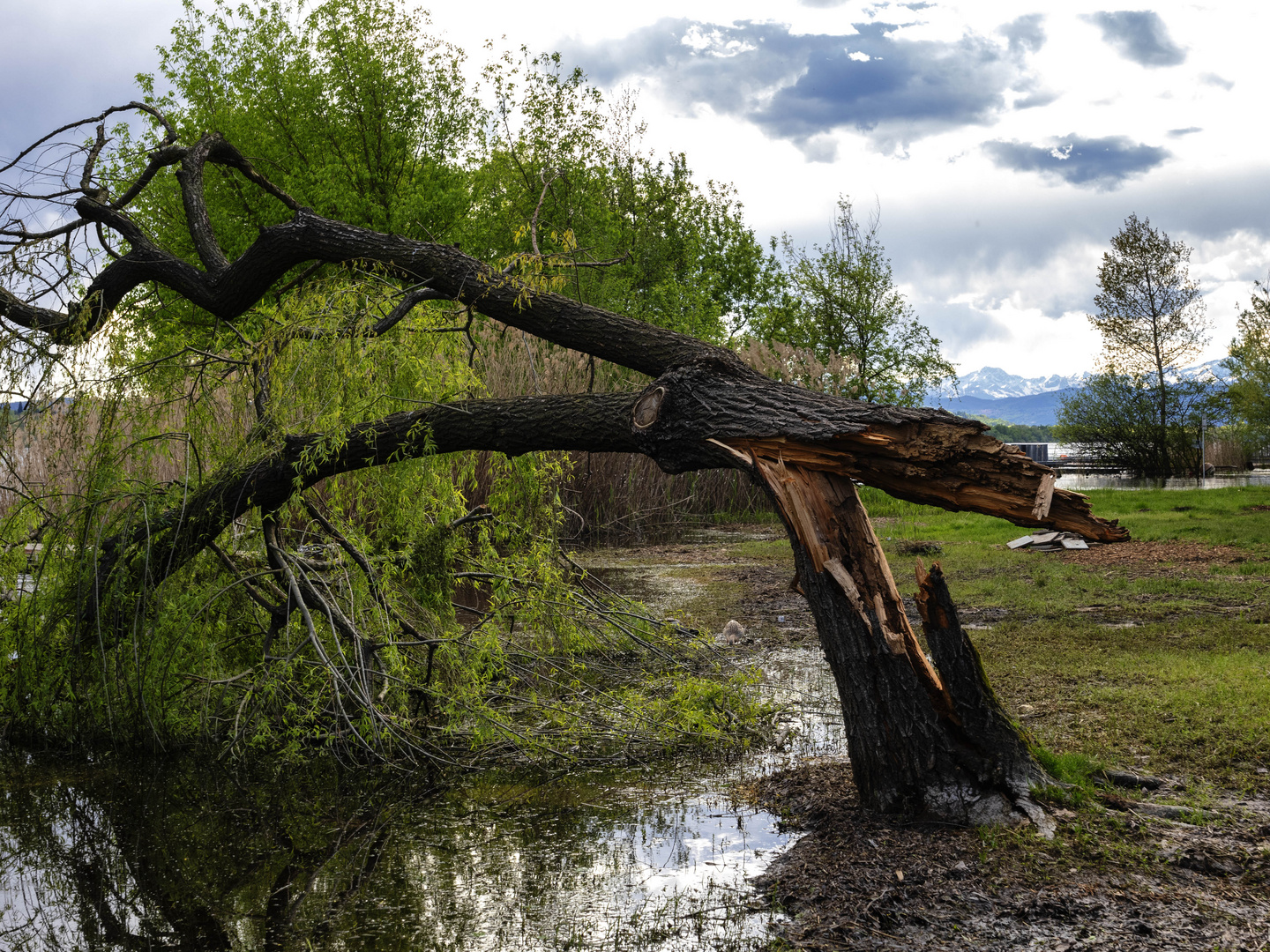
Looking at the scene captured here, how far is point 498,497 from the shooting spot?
5.75m

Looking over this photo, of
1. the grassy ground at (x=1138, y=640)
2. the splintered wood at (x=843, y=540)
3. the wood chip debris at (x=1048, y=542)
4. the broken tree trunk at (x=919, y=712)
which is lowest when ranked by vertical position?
the grassy ground at (x=1138, y=640)

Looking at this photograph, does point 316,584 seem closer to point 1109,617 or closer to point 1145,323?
point 1109,617

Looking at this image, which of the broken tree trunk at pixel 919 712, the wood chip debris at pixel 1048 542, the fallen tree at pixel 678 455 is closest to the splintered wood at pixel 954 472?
the fallen tree at pixel 678 455

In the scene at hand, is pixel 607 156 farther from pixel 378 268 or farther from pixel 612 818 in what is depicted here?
pixel 612 818

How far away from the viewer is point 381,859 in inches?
141

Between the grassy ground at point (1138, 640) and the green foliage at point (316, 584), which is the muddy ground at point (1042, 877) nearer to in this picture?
the grassy ground at point (1138, 640)

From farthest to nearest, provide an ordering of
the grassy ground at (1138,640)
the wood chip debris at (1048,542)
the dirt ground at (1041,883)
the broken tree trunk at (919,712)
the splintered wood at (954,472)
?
1. the wood chip debris at (1048,542)
2. the grassy ground at (1138,640)
3. the broken tree trunk at (919,712)
4. the splintered wood at (954,472)
5. the dirt ground at (1041,883)

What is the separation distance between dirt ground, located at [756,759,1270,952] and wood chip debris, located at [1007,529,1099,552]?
8852 mm

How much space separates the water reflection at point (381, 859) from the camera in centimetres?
298

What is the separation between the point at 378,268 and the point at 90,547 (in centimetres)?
228

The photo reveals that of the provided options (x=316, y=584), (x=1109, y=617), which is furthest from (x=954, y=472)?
(x=1109, y=617)

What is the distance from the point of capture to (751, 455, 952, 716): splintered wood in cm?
354

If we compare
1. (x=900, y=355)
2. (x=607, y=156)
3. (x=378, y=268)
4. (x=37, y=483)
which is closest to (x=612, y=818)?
(x=378, y=268)

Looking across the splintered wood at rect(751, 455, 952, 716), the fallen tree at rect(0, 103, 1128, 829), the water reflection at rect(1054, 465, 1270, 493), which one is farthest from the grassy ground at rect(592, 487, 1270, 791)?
the water reflection at rect(1054, 465, 1270, 493)
